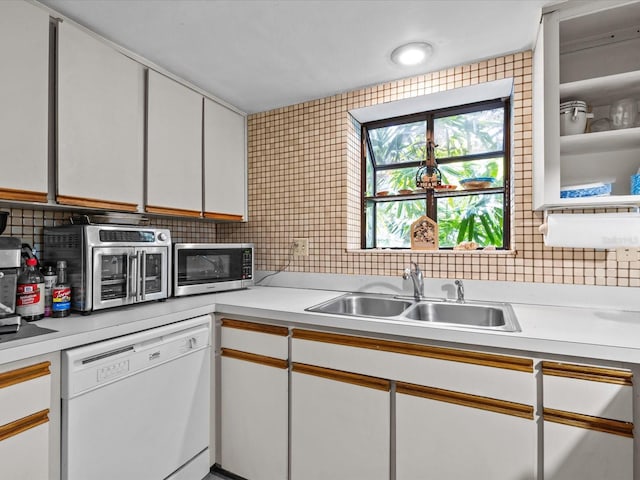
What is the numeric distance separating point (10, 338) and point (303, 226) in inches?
61.4

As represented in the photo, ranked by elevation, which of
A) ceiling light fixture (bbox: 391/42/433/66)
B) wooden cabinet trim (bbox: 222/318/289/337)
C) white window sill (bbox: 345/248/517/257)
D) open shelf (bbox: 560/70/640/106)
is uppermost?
ceiling light fixture (bbox: 391/42/433/66)

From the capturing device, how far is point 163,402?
1401 millimetres

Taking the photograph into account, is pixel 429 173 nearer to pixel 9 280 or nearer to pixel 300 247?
pixel 300 247

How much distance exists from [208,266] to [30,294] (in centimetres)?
83

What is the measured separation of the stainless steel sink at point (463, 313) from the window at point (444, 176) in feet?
1.52

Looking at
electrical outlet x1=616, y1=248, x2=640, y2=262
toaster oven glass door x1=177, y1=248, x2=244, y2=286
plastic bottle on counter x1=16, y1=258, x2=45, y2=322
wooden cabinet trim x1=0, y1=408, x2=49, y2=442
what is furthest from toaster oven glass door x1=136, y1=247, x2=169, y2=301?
electrical outlet x1=616, y1=248, x2=640, y2=262

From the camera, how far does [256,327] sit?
5.20 ft

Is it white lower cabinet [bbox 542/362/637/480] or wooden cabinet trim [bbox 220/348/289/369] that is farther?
wooden cabinet trim [bbox 220/348/289/369]

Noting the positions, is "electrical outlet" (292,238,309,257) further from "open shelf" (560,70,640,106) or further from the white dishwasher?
"open shelf" (560,70,640,106)

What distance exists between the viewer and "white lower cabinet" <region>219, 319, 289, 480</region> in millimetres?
1515

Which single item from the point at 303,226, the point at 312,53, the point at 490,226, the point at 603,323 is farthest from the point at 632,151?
the point at 303,226

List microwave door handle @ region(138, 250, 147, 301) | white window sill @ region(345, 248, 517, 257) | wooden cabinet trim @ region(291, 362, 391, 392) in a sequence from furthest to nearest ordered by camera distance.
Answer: white window sill @ region(345, 248, 517, 257) → microwave door handle @ region(138, 250, 147, 301) → wooden cabinet trim @ region(291, 362, 391, 392)

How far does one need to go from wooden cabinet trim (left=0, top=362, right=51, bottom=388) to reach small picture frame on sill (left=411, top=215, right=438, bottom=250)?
1.73 meters

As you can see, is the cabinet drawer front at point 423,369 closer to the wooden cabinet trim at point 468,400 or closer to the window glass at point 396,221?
the wooden cabinet trim at point 468,400
